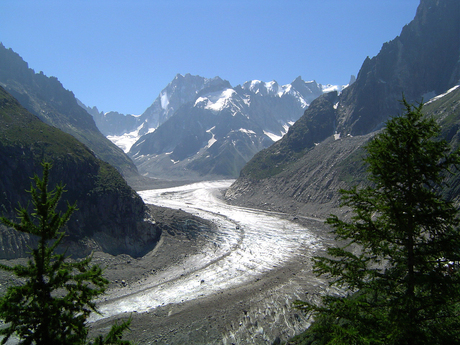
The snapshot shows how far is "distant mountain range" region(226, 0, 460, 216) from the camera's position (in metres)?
102

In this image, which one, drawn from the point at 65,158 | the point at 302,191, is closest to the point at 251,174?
the point at 302,191

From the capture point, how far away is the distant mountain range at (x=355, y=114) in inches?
4026

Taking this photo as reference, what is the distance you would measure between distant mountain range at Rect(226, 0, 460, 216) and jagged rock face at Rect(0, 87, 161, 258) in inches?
2078

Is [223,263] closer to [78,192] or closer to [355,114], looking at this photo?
[78,192]

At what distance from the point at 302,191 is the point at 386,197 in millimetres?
92953

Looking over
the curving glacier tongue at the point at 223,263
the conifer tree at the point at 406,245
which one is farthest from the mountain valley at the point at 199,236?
the conifer tree at the point at 406,245

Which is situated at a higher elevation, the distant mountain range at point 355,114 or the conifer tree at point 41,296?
the distant mountain range at point 355,114

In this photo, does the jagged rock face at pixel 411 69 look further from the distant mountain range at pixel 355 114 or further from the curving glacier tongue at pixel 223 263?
the curving glacier tongue at pixel 223 263

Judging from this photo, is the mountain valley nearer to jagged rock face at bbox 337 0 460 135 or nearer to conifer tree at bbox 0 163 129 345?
conifer tree at bbox 0 163 129 345

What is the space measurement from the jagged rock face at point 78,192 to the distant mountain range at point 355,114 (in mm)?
52774

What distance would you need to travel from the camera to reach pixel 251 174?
132 meters

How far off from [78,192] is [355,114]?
4978 inches

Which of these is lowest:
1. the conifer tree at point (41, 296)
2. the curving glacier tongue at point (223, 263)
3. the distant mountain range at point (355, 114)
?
the curving glacier tongue at point (223, 263)

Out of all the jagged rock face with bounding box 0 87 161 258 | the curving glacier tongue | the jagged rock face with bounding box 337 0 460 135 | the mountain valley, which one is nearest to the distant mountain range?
the jagged rock face with bounding box 337 0 460 135
